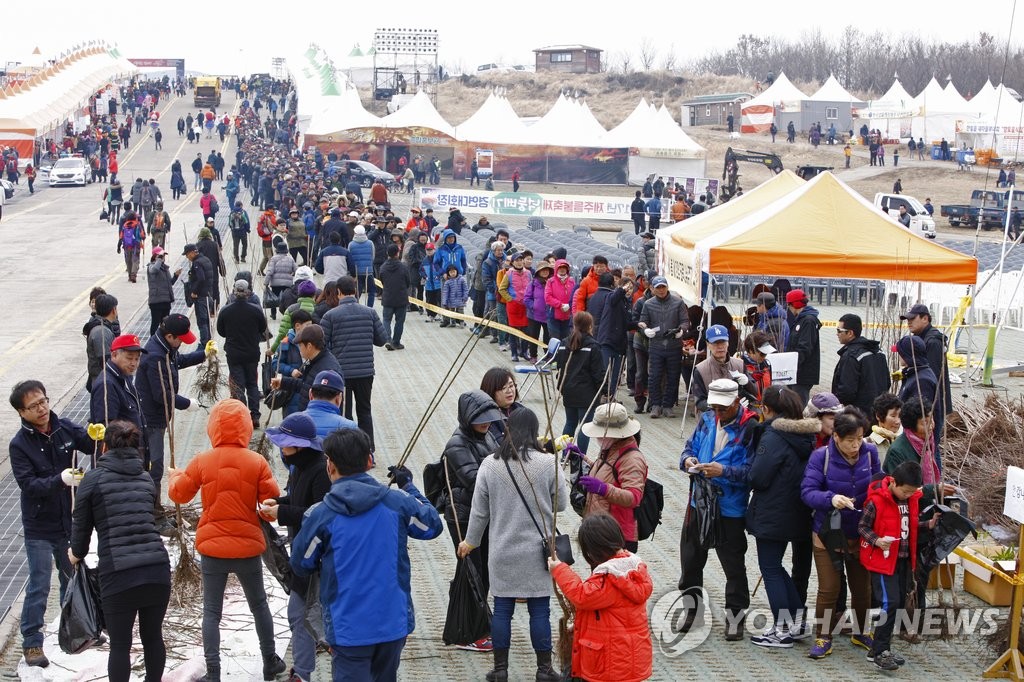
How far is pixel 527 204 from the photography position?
139 ft

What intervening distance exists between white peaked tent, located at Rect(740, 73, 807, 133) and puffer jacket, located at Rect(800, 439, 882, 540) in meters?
77.1

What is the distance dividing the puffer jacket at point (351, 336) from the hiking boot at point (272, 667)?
15.6ft

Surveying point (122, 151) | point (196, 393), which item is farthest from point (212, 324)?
point (122, 151)

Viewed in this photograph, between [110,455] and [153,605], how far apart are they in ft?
2.41

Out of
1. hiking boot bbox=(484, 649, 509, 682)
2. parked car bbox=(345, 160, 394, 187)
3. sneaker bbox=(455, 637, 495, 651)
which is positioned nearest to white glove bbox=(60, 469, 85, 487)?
sneaker bbox=(455, 637, 495, 651)

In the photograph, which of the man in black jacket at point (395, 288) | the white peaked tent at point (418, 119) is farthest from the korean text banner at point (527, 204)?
the man in black jacket at point (395, 288)

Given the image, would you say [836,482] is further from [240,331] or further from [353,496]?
[240,331]

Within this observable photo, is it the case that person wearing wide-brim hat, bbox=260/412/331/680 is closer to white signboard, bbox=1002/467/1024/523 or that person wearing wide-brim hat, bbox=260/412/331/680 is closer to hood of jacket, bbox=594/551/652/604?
hood of jacket, bbox=594/551/652/604

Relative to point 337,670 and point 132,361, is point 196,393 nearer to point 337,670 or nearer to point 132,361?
point 132,361

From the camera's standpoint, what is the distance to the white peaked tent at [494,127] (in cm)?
5550

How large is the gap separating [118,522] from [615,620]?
7.70ft

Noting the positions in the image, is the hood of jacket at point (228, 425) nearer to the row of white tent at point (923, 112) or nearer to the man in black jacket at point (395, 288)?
the man in black jacket at point (395, 288)

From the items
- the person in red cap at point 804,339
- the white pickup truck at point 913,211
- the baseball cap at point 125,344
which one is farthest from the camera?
the white pickup truck at point 913,211

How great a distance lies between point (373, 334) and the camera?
11.2 m
